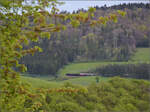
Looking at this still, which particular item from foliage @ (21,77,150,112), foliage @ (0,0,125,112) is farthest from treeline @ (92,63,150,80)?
foliage @ (0,0,125,112)

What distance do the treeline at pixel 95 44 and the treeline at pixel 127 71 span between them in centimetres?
325

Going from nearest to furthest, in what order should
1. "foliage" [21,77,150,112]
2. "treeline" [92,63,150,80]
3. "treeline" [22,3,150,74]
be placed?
"foliage" [21,77,150,112] → "treeline" [92,63,150,80] → "treeline" [22,3,150,74]

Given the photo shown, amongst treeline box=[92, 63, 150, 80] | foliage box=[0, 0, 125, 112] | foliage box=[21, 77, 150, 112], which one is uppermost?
foliage box=[0, 0, 125, 112]

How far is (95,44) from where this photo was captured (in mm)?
27938

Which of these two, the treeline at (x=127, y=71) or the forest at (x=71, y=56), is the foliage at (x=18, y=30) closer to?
the forest at (x=71, y=56)

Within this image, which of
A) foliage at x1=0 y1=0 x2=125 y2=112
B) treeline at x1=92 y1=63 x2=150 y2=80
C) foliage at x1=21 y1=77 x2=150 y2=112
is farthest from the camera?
treeline at x1=92 y1=63 x2=150 y2=80

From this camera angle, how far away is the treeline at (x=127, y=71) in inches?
659

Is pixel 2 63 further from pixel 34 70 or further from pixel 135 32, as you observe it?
pixel 135 32

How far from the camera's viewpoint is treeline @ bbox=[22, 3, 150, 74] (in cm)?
2364

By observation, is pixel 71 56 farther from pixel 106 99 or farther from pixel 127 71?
pixel 106 99

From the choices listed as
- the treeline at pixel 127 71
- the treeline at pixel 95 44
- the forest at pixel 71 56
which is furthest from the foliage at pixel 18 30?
the treeline at pixel 95 44

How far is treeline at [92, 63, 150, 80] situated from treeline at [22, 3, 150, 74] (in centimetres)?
325

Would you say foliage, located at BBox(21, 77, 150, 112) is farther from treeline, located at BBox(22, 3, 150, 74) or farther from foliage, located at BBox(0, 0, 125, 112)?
treeline, located at BBox(22, 3, 150, 74)

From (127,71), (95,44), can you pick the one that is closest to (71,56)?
(95,44)
